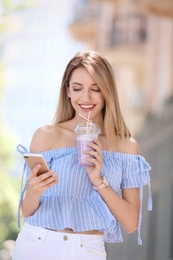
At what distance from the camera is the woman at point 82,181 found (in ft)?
11.0

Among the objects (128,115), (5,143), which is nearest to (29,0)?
(5,143)

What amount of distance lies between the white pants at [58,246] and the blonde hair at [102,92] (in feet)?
1.53

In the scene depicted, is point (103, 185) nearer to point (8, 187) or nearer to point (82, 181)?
point (82, 181)

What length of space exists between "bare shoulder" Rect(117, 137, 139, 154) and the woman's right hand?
18.1 inches

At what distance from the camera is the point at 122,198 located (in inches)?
140

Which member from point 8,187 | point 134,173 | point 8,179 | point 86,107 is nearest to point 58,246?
point 134,173

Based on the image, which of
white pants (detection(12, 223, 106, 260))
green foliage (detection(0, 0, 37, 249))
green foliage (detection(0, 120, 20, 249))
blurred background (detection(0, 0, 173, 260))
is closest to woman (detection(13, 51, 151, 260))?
white pants (detection(12, 223, 106, 260))

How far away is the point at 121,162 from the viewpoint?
140 inches

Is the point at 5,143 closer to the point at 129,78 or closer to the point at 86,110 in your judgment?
the point at 86,110

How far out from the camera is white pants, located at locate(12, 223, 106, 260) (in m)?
3.35

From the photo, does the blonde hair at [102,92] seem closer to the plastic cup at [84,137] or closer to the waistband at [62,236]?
the plastic cup at [84,137]

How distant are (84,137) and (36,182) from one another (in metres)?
0.27

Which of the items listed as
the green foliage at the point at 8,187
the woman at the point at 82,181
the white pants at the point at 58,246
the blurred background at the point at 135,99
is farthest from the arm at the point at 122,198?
the green foliage at the point at 8,187

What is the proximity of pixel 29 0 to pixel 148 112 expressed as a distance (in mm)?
10378
